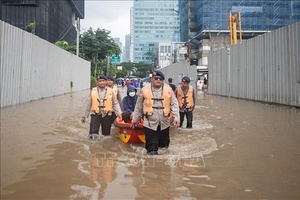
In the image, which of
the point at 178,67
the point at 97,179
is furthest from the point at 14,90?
the point at 178,67

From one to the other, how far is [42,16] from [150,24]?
8625 centimetres

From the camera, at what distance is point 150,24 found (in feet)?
416

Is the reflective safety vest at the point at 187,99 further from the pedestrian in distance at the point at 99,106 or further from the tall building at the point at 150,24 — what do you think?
the tall building at the point at 150,24

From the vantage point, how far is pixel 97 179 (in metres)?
3.92

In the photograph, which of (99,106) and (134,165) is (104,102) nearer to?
(99,106)

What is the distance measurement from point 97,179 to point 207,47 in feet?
178

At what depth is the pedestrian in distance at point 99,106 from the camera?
659 centimetres

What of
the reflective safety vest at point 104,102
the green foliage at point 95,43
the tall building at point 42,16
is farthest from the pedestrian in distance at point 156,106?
the green foliage at point 95,43

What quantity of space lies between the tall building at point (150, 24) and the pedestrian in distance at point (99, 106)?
11769cm

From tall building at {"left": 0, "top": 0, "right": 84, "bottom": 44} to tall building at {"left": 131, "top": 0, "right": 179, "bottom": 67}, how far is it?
64433 mm

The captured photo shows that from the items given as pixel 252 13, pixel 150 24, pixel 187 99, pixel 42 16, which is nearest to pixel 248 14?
pixel 252 13

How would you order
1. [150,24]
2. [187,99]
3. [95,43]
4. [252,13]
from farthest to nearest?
[150,24]
[252,13]
[95,43]
[187,99]

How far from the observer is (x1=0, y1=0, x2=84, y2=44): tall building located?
126 ft

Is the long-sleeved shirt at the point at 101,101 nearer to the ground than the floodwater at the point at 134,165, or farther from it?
farther from it
